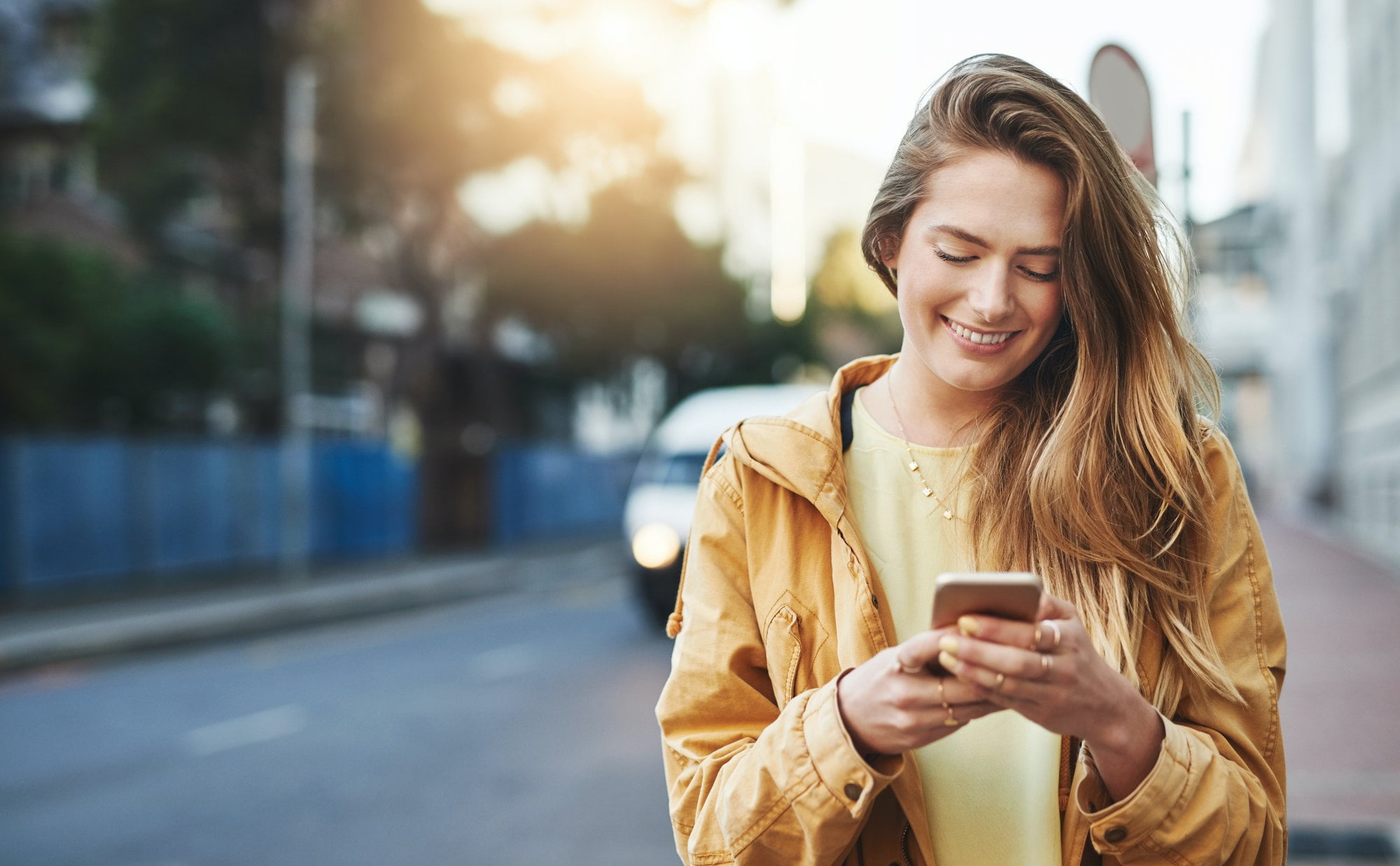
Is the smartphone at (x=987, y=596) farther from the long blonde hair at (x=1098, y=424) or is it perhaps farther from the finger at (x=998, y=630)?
the long blonde hair at (x=1098, y=424)

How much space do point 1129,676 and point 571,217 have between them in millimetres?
22979

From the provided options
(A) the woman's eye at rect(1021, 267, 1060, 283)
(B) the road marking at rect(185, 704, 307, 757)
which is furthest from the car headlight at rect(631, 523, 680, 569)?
(A) the woman's eye at rect(1021, 267, 1060, 283)

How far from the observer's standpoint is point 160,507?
56.4 feet

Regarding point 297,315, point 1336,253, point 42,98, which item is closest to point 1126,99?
point 297,315

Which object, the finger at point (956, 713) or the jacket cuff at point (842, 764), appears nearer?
the finger at point (956, 713)

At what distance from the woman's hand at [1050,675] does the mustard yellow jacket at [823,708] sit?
11 centimetres

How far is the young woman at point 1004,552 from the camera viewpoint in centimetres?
157

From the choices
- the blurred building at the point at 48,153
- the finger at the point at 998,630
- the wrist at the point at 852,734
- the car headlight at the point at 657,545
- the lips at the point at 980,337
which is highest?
the blurred building at the point at 48,153

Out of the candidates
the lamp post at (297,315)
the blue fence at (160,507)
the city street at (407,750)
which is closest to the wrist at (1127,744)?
the city street at (407,750)

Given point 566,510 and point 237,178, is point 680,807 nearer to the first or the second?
point 237,178

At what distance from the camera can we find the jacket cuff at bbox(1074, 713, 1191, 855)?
1506 mm

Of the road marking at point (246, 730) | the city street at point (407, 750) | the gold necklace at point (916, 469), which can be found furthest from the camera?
the road marking at point (246, 730)

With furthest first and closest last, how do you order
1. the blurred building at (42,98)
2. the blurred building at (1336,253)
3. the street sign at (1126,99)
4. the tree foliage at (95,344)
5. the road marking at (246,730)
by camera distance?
1. the blurred building at (42,98)
2. the blurred building at (1336,253)
3. the tree foliage at (95,344)
4. the road marking at (246,730)
5. the street sign at (1126,99)

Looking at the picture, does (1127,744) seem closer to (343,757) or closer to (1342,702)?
(343,757)
